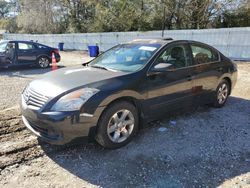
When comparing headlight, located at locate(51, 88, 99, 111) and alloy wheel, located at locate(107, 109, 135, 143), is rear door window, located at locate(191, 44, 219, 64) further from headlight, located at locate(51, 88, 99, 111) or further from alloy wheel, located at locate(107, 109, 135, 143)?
headlight, located at locate(51, 88, 99, 111)

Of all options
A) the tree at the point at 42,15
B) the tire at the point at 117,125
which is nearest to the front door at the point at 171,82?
the tire at the point at 117,125

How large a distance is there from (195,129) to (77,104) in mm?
2286

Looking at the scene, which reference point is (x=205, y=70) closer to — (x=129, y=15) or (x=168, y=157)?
(x=168, y=157)

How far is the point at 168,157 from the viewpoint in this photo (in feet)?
11.5

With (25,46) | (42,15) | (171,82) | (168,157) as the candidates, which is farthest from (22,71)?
(42,15)

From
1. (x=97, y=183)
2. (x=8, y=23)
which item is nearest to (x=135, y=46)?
(x=97, y=183)

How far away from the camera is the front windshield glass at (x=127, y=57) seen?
4.02 meters

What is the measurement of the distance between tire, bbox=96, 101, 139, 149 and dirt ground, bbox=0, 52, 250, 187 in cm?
15

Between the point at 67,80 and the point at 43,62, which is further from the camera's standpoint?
the point at 43,62

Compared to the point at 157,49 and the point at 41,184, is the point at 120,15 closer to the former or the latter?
the point at 157,49

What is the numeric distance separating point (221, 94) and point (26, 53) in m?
8.48

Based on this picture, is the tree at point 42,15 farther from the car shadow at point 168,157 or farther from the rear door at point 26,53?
the car shadow at point 168,157

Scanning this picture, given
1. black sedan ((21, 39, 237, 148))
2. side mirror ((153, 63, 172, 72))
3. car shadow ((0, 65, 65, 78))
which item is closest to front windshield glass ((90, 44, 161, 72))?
black sedan ((21, 39, 237, 148))

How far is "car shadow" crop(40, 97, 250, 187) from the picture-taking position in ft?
9.94
